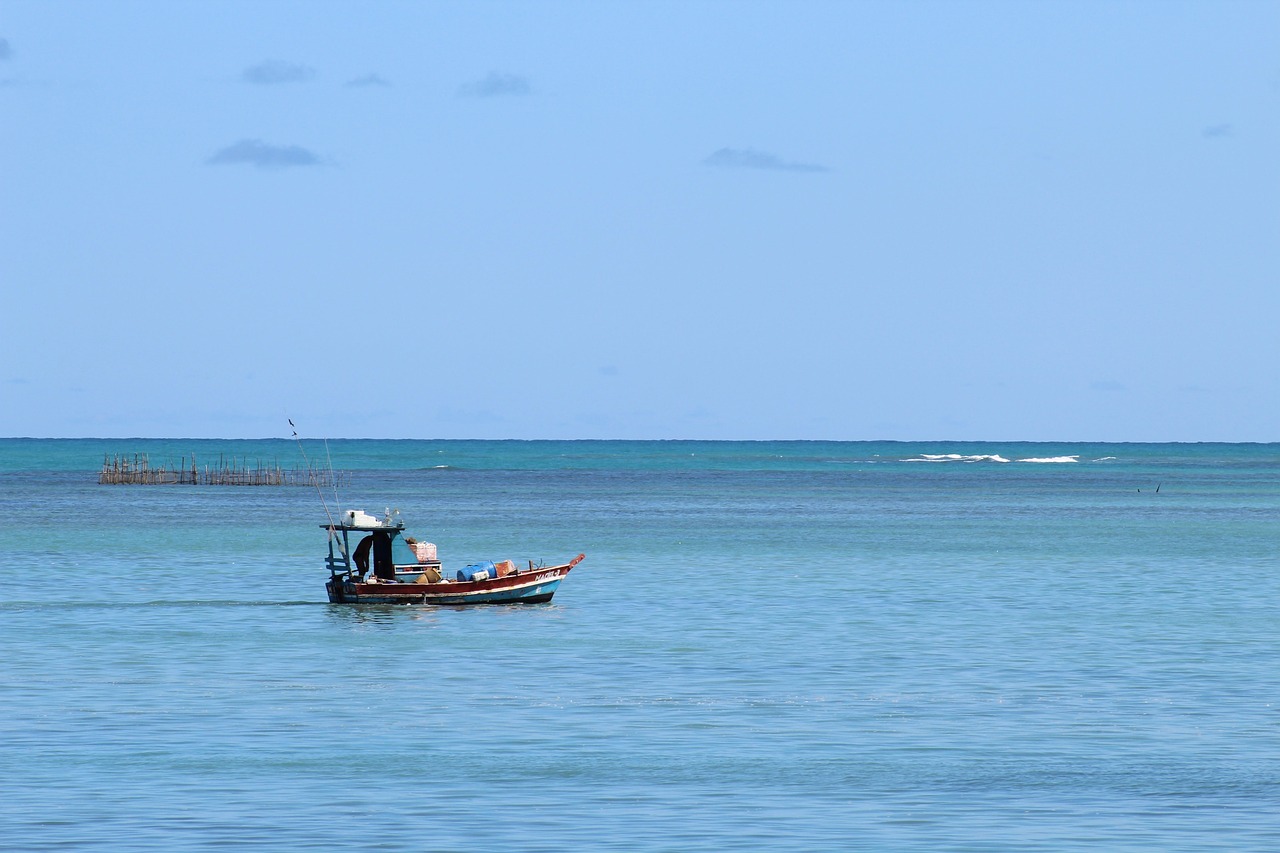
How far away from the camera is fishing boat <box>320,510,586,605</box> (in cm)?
4688

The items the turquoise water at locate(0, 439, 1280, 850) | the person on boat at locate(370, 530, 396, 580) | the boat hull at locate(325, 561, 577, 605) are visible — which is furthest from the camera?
the person on boat at locate(370, 530, 396, 580)

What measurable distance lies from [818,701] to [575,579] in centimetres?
2660

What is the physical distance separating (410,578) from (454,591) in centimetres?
124

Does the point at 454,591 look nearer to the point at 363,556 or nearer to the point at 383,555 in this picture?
the point at 383,555

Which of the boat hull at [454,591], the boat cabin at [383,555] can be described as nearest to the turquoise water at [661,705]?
the boat hull at [454,591]

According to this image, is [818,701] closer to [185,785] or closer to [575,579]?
[185,785]

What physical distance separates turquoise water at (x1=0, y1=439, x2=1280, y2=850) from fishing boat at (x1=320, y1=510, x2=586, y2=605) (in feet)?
2.97

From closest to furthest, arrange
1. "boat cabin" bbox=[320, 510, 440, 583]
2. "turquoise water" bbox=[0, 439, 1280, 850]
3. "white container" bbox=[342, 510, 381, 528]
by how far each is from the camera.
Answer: "turquoise water" bbox=[0, 439, 1280, 850], "white container" bbox=[342, 510, 381, 528], "boat cabin" bbox=[320, 510, 440, 583]

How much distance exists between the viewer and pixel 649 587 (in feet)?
174

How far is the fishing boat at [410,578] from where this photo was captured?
46875 millimetres

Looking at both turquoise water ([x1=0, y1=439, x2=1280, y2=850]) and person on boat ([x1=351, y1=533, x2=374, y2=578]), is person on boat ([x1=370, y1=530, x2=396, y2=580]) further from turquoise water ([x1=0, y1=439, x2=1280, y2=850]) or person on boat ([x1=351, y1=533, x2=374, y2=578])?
turquoise water ([x1=0, y1=439, x2=1280, y2=850])

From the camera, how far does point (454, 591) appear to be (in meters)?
47.2

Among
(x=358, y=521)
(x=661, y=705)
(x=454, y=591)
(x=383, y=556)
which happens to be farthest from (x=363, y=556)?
(x=661, y=705)

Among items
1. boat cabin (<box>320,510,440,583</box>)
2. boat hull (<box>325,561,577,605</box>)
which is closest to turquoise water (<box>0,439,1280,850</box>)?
boat hull (<box>325,561,577,605</box>)
